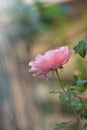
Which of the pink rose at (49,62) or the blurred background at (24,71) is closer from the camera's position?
the pink rose at (49,62)

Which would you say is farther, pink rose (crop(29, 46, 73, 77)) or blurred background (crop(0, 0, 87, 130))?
blurred background (crop(0, 0, 87, 130))

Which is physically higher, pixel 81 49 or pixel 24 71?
pixel 24 71

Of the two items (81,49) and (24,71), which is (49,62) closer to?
(81,49)

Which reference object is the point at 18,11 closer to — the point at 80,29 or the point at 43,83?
the point at 43,83

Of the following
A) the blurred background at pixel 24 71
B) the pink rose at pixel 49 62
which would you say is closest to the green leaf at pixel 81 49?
the pink rose at pixel 49 62

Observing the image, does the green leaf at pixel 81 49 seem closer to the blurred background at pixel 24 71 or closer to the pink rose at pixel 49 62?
the pink rose at pixel 49 62

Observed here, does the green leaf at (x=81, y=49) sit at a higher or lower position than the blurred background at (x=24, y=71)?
lower

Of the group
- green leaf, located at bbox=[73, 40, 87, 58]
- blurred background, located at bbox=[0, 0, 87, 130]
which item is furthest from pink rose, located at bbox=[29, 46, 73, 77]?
blurred background, located at bbox=[0, 0, 87, 130]

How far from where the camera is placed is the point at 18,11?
156cm

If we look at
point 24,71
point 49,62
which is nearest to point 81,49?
point 49,62

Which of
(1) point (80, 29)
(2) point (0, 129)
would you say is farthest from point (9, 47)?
(1) point (80, 29)

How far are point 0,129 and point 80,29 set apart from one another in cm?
110

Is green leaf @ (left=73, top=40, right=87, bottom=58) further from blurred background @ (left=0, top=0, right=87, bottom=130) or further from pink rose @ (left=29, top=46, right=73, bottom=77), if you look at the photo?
blurred background @ (left=0, top=0, right=87, bottom=130)

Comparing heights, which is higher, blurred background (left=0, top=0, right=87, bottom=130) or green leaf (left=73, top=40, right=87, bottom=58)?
blurred background (left=0, top=0, right=87, bottom=130)
